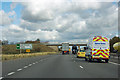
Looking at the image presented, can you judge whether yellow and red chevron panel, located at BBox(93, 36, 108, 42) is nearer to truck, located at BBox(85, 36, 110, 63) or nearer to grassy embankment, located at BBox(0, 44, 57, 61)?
truck, located at BBox(85, 36, 110, 63)

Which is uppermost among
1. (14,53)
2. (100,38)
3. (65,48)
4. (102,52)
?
(100,38)

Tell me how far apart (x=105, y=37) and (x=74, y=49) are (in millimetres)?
50390

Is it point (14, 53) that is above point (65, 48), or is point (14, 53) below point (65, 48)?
below

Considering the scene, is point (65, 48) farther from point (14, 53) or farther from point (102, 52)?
point (102, 52)

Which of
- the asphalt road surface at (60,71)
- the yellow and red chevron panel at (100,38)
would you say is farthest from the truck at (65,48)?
the asphalt road surface at (60,71)

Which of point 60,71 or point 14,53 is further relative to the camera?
point 14,53

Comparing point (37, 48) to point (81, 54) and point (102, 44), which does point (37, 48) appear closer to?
point (81, 54)

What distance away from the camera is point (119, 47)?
1730 inches

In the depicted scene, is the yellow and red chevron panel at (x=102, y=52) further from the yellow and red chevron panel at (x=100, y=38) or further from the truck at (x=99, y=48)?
the yellow and red chevron panel at (x=100, y=38)

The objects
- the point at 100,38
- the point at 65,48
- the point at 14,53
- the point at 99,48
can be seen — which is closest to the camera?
the point at 100,38

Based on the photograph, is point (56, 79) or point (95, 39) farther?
point (95, 39)

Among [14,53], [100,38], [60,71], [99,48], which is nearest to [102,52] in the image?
[99,48]

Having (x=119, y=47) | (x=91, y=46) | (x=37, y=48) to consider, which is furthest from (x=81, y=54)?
(x=37, y=48)

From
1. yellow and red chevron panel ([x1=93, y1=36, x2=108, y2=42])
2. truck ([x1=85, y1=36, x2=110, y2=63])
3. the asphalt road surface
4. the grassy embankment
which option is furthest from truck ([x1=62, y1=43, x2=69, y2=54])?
the asphalt road surface
